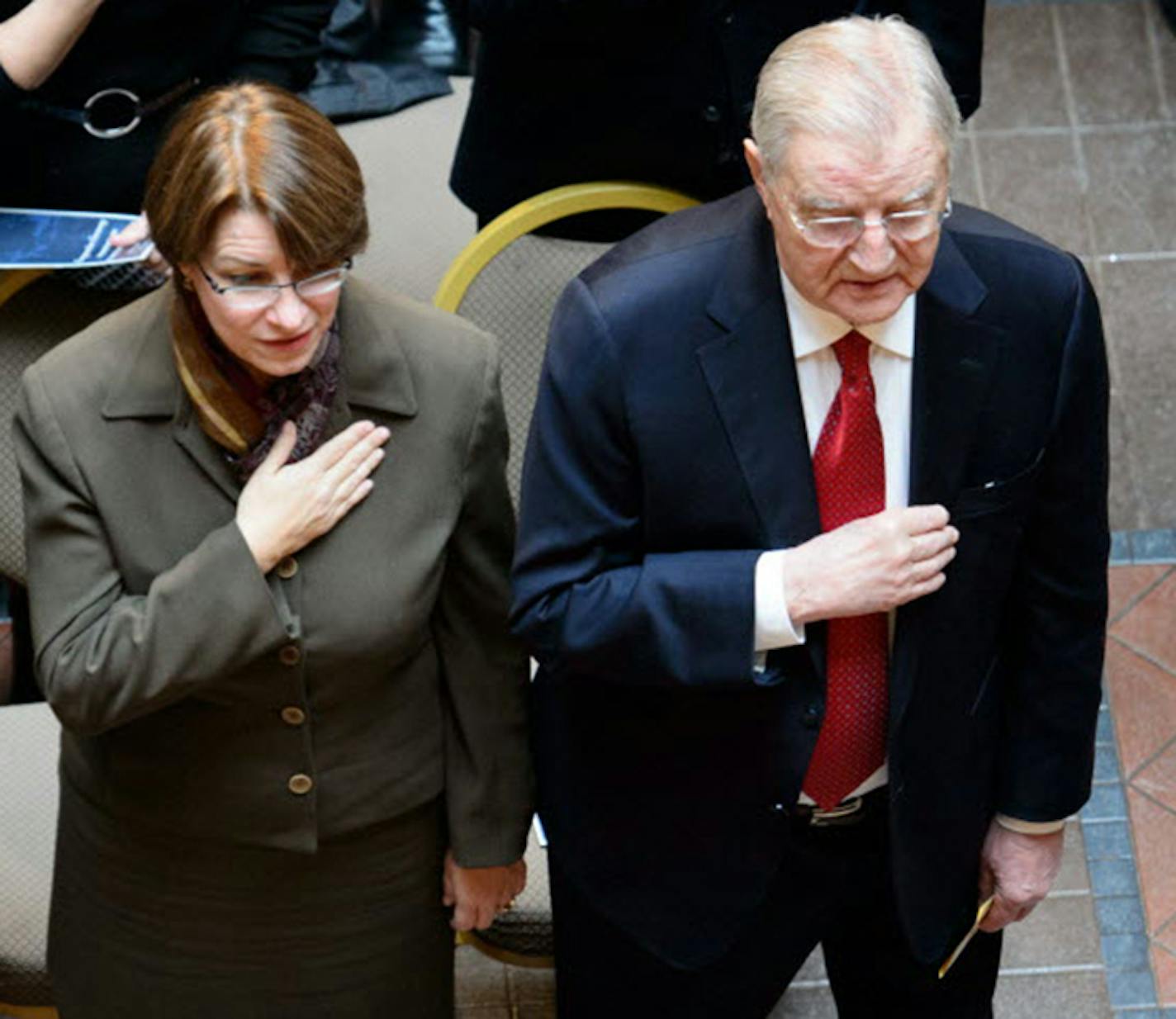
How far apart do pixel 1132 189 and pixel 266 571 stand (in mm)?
3376

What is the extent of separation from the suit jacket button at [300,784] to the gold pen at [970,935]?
909 mm

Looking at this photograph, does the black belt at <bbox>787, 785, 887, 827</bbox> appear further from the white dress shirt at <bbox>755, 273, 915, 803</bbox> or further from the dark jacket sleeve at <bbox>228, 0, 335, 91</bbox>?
the dark jacket sleeve at <bbox>228, 0, 335, 91</bbox>

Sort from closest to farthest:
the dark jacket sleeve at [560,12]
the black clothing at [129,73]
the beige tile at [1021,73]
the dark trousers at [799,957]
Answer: the dark trousers at [799,957]
the dark jacket sleeve at [560,12]
the black clothing at [129,73]
the beige tile at [1021,73]

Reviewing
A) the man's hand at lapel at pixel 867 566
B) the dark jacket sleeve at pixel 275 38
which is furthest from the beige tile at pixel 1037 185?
the man's hand at lapel at pixel 867 566

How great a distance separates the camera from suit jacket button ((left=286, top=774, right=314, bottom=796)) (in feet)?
9.87

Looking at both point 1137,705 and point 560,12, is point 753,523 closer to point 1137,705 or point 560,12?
point 560,12

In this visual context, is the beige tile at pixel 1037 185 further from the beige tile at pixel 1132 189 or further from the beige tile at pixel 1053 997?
the beige tile at pixel 1053 997

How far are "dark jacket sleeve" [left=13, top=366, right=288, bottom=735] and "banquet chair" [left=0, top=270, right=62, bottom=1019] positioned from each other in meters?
0.93

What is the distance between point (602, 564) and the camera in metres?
2.86

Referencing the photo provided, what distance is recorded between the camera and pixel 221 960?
325 cm

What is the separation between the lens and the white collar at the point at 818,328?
275cm

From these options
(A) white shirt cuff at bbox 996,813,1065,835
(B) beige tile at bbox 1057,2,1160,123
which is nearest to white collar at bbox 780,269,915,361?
(A) white shirt cuff at bbox 996,813,1065,835

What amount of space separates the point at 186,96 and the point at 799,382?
1.57 m

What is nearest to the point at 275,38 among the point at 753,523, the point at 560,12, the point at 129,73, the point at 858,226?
the point at 129,73
